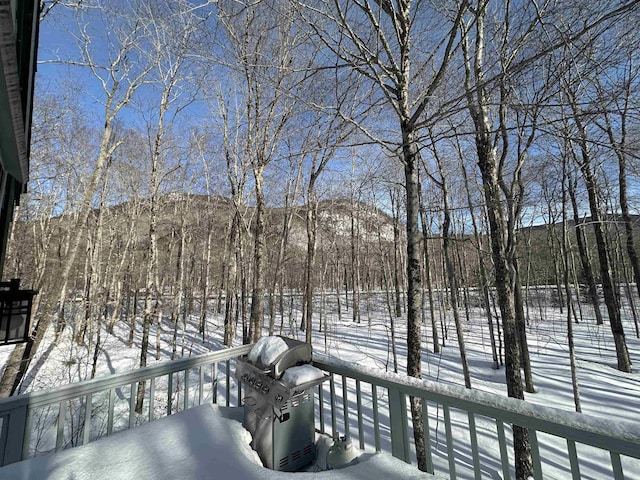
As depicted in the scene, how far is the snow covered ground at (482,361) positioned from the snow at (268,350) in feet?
12.6

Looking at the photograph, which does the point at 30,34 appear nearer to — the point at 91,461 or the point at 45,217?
the point at 91,461

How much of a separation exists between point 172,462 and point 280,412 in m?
0.75

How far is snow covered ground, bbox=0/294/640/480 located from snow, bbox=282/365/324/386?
3.77 metres

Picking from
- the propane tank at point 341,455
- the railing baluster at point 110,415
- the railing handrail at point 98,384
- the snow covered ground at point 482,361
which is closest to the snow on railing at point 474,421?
the propane tank at point 341,455

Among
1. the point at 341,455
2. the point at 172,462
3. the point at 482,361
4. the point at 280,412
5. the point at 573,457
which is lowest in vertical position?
the point at 482,361

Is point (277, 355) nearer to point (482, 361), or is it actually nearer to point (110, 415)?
point (110, 415)

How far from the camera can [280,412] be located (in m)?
2.11

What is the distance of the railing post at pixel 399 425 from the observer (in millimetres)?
1957

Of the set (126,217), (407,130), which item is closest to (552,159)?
(407,130)

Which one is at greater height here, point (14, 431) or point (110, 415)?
point (14, 431)

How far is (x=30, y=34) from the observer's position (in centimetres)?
250

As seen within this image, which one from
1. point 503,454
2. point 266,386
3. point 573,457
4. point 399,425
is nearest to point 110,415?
point 266,386

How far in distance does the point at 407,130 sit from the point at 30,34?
159 inches

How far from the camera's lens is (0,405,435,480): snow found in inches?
63.1
